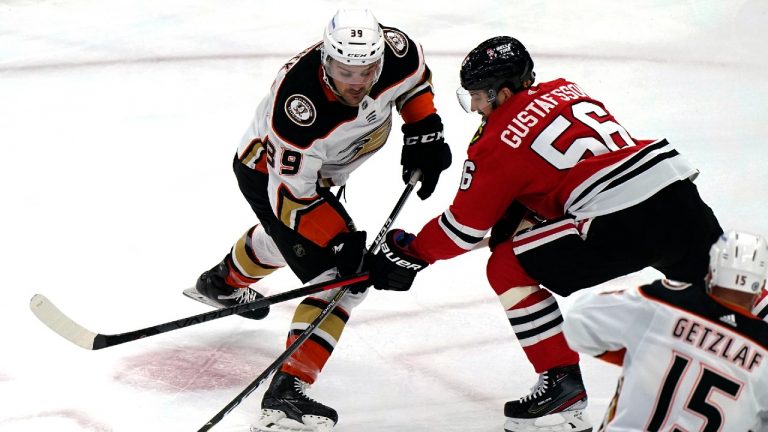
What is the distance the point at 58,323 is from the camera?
3055mm

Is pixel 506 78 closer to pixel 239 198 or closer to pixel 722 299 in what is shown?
pixel 722 299

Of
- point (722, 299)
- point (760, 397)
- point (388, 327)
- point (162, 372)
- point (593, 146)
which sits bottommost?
point (162, 372)

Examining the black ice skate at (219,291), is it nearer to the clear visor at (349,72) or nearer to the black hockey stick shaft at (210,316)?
the black hockey stick shaft at (210,316)

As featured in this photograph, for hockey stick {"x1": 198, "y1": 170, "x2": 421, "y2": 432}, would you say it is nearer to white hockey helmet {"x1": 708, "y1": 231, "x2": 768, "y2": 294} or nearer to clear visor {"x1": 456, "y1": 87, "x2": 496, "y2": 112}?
clear visor {"x1": 456, "y1": 87, "x2": 496, "y2": 112}

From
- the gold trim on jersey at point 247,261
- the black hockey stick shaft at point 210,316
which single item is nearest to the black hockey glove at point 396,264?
the black hockey stick shaft at point 210,316

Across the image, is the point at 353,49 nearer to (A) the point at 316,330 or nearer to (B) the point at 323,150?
(B) the point at 323,150

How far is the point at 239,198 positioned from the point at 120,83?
1.34 meters

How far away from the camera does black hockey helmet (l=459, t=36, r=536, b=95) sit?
2881 millimetres

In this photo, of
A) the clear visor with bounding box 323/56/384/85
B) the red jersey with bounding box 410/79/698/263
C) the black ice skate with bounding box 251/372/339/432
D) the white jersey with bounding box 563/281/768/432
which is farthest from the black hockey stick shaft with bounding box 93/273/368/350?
the white jersey with bounding box 563/281/768/432

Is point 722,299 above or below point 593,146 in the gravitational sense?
below

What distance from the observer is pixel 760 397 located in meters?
1.96

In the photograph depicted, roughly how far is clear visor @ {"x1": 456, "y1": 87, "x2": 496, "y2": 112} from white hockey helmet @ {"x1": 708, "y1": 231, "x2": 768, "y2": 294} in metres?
1.09

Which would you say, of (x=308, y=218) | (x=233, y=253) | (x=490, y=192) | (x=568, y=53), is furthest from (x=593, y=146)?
(x=568, y=53)

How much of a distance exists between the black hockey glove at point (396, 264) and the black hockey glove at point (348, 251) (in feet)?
0.23
